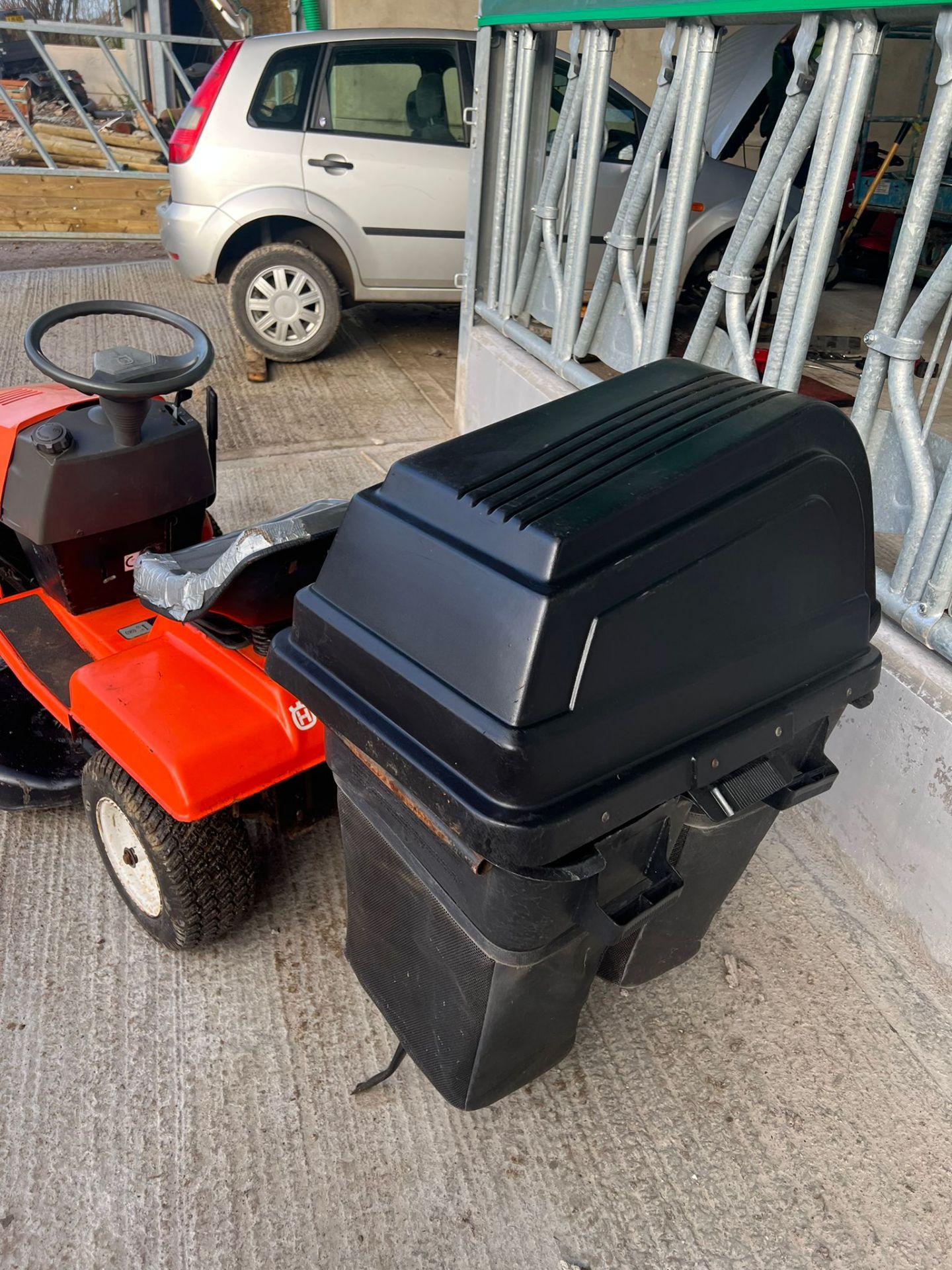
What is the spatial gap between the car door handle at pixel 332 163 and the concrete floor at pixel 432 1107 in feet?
14.2

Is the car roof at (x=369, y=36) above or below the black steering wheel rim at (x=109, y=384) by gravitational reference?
above

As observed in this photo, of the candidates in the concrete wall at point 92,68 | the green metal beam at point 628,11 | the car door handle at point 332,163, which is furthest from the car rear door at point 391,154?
the concrete wall at point 92,68

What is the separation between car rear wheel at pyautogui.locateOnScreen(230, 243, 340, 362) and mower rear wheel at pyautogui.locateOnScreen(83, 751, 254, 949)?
4037 mm

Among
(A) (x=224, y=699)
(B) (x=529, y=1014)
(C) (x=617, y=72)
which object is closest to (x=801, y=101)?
(A) (x=224, y=699)

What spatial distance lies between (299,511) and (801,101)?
1658 millimetres

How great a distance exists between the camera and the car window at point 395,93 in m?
5.40

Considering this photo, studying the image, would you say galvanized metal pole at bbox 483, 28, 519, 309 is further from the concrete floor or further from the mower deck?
the concrete floor

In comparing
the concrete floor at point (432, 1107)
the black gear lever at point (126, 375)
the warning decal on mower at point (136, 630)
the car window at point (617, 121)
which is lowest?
the concrete floor at point (432, 1107)

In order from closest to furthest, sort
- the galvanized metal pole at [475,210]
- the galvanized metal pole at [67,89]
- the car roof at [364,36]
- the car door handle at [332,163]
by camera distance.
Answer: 1. the galvanized metal pole at [475,210]
2. the car roof at [364,36]
3. the car door handle at [332,163]
4. the galvanized metal pole at [67,89]

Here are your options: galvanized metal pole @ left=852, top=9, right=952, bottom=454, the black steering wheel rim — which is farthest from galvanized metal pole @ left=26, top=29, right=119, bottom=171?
galvanized metal pole @ left=852, top=9, right=952, bottom=454

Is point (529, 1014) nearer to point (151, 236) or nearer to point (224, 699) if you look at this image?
point (224, 699)

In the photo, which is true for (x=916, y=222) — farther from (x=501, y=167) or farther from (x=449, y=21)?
(x=449, y=21)

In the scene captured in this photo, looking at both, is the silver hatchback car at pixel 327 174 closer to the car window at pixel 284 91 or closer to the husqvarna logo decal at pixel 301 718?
the car window at pixel 284 91

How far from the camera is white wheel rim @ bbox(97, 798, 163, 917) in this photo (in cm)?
208
